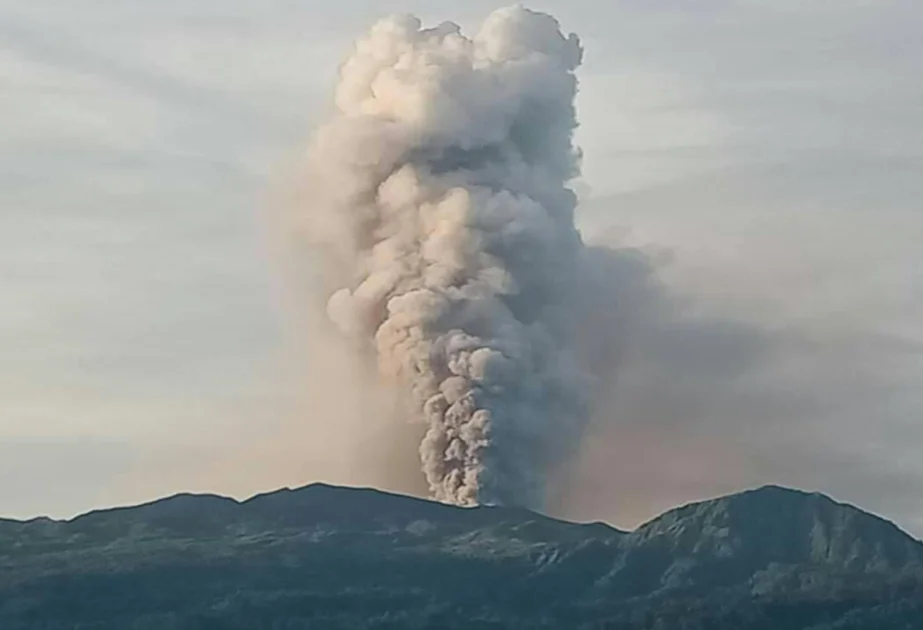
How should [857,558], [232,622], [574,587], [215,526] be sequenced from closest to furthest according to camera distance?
[232,622], [574,587], [857,558], [215,526]

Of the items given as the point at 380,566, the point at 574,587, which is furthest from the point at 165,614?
the point at 574,587

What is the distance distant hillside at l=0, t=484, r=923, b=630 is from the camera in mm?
142000

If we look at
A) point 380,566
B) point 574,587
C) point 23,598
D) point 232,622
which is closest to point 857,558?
point 574,587

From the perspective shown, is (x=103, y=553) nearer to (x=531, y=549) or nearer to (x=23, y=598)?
(x=23, y=598)

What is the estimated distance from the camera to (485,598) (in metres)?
150

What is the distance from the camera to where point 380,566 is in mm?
154875

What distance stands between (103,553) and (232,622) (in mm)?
20654

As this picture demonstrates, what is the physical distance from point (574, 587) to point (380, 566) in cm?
1318

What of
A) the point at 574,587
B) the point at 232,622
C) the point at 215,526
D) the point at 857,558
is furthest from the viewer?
the point at 215,526

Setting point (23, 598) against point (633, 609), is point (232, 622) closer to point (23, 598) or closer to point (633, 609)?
point (23, 598)

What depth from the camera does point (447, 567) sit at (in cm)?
15462

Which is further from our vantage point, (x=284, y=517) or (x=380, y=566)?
(x=284, y=517)

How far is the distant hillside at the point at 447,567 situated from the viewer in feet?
466

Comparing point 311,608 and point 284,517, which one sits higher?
point 284,517
